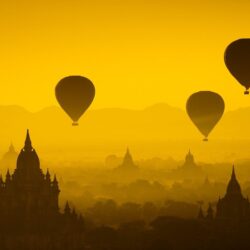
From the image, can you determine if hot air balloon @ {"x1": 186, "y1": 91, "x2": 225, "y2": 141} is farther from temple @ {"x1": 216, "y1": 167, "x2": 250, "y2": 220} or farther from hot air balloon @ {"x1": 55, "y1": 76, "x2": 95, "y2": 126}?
hot air balloon @ {"x1": 55, "y1": 76, "x2": 95, "y2": 126}

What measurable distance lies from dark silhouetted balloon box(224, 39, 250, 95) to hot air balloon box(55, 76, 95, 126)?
2296 centimetres

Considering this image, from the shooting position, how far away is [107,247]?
13400cm

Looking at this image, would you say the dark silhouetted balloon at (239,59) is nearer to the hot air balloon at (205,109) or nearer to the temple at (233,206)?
the temple at (233,206)

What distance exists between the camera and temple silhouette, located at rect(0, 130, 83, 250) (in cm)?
→ 13000

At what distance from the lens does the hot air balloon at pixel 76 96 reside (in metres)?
143

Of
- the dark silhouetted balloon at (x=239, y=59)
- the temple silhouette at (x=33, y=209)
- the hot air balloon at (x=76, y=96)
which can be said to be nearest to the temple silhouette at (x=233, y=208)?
the dark silhouetted balloon at (x=239, y=59)

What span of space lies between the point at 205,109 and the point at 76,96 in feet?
90.5

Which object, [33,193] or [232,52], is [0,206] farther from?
[232,52]

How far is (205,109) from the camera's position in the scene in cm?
16050

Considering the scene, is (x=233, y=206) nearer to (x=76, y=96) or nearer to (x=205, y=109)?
(x=205, y=109)

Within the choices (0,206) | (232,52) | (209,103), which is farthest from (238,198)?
(0,206)

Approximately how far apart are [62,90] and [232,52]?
29.0m

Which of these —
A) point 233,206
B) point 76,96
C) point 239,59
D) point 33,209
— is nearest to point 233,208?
point 233,206

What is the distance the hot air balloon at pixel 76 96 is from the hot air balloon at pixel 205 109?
23.1 m
